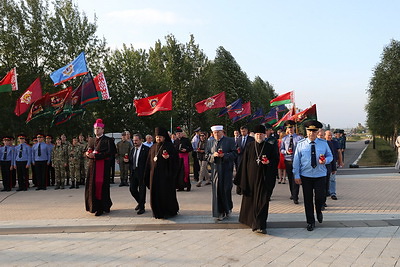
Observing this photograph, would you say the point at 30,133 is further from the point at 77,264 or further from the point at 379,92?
the point at 379,92

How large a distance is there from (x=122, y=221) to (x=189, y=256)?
2.60 m

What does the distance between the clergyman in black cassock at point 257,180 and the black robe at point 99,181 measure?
3195mm

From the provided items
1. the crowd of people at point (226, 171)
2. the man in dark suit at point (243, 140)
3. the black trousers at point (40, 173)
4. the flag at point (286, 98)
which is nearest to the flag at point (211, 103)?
the flag at point (286, 98)

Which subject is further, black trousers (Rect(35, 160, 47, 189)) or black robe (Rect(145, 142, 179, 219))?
black trousers (Rect(35, 160, 47, 189))

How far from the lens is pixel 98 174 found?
7730mm

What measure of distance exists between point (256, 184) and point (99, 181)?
3727mm

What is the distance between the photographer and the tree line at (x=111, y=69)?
24609mm

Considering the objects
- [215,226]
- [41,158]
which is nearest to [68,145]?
[41,158]

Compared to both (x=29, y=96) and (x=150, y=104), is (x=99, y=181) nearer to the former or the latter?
(x=150, y=104)

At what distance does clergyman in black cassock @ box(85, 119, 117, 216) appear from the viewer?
757 centimetres

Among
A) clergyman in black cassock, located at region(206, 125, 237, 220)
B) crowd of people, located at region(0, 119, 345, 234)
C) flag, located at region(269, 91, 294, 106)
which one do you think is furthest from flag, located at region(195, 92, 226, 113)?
clergyman in black cassock, located at region(206, 125, 237, 220)

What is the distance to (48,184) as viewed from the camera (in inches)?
515

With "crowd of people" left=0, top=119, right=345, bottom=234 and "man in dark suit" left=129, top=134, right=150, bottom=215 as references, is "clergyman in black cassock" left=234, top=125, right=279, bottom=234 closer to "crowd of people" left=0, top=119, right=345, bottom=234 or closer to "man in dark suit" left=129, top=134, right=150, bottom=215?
"crowd of people" left=0, top=119, right=345, bottom=234

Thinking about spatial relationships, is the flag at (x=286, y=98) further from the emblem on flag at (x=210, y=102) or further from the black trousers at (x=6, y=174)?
the black trousers at (x=6, y=174)
